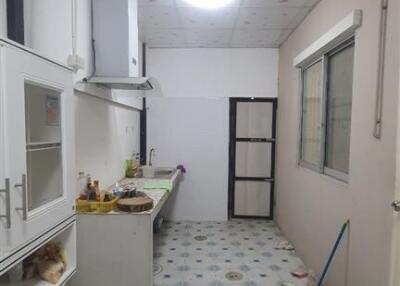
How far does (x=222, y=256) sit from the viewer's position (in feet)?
11.0

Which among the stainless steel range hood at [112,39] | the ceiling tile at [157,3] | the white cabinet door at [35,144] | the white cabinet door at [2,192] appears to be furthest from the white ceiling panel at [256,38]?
the white cabinet door at [2,192]

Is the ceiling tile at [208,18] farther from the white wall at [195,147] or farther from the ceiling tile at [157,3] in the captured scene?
the white wall at [195,147]

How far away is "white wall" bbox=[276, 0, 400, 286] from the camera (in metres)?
1.68

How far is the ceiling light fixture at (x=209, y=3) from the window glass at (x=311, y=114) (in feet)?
3.54

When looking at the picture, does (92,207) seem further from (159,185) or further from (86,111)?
(159,185)

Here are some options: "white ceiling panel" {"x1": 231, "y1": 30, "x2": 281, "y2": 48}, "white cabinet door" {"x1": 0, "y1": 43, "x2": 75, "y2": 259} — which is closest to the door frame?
"white ceiling panel" {"x1": 231, "y1": 30, "x2": 281, "y2": 48}

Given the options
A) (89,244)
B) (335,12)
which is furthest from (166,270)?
(335,12)

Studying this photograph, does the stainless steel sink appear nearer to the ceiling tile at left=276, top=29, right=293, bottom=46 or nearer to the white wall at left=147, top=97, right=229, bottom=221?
the white wall at left=147, top=97, right=229, bottom=221

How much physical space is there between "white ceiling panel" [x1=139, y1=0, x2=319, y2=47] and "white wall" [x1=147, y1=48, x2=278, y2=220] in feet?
0.71

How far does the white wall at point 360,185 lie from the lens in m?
1.68

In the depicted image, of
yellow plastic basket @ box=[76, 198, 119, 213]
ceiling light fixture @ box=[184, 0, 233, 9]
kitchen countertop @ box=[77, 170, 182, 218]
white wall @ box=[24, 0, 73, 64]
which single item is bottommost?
kitchen countertop @ box=[77, 170, 182, 218]

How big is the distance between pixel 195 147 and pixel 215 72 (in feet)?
3.80

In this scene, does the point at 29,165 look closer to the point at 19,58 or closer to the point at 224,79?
the point at 19,58

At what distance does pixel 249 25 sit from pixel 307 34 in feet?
2.32
